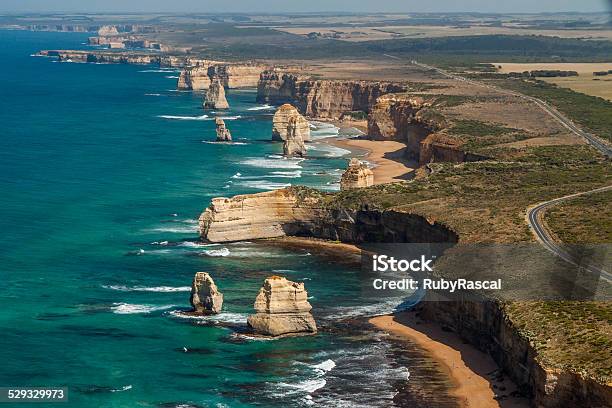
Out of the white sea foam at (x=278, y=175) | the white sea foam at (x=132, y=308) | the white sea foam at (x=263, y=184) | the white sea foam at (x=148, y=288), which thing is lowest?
the white sea foam at (x=278, y=175)

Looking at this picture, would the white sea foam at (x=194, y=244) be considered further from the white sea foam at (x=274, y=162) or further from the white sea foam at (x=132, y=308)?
the white sea foam at (x=274, y=162)

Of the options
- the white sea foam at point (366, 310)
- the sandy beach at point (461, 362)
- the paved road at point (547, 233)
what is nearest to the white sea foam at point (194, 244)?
the white sea foam at point (366, 310)

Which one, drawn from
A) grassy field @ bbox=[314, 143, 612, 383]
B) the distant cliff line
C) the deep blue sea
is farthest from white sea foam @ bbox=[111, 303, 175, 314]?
the distant cliff line

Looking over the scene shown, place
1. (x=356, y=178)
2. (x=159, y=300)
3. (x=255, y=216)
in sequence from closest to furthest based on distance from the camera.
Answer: (x=159, y=300), (x=255, y=216), (x=356, y=178)

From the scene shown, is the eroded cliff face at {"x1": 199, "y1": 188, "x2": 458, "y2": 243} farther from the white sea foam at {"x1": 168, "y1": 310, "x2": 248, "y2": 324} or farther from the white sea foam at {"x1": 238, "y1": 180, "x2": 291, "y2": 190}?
the white sea foam at {"x1": 238, "y1": 180, "x2": 291, "y2": 190}

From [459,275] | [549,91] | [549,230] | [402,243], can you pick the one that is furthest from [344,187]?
[549,91]

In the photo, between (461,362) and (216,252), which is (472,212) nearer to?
(216,252)

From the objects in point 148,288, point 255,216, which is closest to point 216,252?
point 255,216
